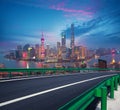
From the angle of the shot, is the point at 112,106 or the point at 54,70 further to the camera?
the point at 54,70

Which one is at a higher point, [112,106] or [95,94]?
[95,94]

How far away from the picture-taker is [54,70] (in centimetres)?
2772

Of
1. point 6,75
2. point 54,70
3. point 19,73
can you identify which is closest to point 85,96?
point 6,75

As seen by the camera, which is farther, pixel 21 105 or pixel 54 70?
pixel 54 70

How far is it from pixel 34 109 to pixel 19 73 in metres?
15.0

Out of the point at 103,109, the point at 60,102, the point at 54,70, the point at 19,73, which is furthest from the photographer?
the point at 54,70

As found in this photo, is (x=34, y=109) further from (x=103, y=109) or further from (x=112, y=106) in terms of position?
(x=112, y=106)

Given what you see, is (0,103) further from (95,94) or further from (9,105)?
(95,94)

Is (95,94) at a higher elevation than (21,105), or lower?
higher

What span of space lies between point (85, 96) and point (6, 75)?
14876 mm

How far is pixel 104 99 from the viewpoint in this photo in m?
6.21

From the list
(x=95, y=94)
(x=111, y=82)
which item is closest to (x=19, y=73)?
(x=111, y=82)

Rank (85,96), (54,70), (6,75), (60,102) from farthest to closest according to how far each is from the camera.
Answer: (54,70)
(6,75)
(60,102)
(85,96)

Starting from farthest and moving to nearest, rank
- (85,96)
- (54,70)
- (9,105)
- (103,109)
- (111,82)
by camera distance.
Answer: (54,70), (111,82), (9,105), (103,109), (85,96)
